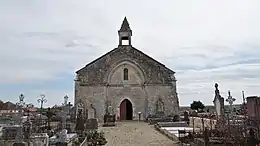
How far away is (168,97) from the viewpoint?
35000 millimetres

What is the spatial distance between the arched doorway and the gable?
3.39 meters

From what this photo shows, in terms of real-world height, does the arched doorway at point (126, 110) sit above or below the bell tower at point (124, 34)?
below

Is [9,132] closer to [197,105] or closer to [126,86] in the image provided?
[126,86]

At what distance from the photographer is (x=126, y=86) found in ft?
117

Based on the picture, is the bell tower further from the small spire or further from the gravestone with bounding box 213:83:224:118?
the gravestone with bounding box 213:83:224:118

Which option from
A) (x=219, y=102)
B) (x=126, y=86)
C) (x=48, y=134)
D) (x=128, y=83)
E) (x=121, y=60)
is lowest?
(x=48, y=134)

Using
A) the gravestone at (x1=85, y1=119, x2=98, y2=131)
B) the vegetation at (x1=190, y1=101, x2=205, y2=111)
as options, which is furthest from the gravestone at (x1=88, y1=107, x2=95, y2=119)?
the vegetation at (x1=190, y1=101, x2=205, y2=111)

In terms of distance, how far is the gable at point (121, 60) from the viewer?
35.5 m

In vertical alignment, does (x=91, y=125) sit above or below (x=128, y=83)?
below

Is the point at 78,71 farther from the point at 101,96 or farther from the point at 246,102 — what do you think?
the point at 246,102

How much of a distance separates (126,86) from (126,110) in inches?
111

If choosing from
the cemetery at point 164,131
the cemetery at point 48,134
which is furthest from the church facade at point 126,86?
the cemetery at point 48,134

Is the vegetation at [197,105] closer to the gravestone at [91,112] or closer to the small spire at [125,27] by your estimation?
the small spire at [125,27]

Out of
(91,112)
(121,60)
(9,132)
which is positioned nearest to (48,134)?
(9,132)
